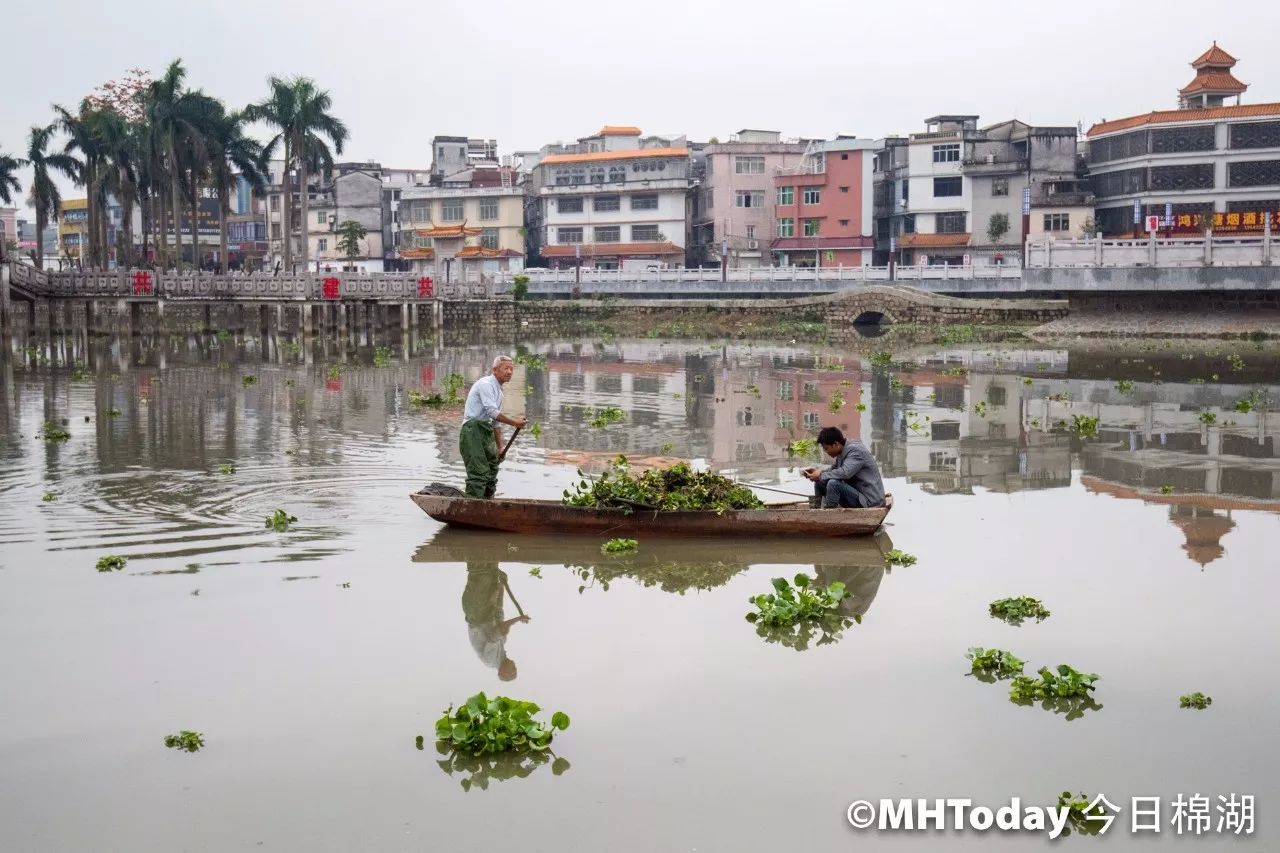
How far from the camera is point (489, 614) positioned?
11.6 m

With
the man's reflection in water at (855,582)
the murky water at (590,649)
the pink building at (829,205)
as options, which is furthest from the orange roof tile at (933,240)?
the man's reflection in water at (855,582)

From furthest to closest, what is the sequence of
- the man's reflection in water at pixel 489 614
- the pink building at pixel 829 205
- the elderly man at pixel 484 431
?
the pink building at pixel 829 205
the elderly man at pixel 484 431
the man's reflection in water at pixel 489 614

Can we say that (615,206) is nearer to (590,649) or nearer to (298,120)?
(298,120)

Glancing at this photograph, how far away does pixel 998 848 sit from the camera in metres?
7.27

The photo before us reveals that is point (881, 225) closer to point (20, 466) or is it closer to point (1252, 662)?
point (20, 466)

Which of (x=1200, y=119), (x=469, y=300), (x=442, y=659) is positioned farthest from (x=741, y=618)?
(x=1200, y=119)

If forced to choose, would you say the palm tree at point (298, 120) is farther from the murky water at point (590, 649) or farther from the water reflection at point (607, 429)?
the murky water at point (590, 649)

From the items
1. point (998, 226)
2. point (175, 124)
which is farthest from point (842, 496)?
point (998, 226)

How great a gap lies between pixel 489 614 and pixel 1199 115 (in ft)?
210

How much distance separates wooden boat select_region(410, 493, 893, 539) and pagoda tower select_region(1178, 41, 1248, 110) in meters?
63.5

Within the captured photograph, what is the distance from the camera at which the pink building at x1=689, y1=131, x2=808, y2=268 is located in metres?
79.5

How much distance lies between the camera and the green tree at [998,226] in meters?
72.4

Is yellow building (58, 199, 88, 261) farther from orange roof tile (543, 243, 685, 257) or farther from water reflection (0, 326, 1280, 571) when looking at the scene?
water reflection (0, 326, 1280, 571)

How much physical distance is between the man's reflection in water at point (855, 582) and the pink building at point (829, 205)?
63.8 meters
